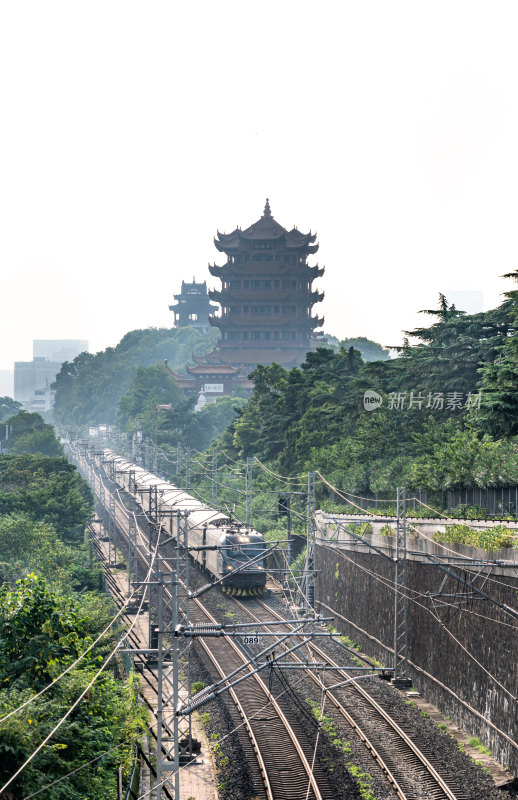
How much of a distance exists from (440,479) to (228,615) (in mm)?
11080

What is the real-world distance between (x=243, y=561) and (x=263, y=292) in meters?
101

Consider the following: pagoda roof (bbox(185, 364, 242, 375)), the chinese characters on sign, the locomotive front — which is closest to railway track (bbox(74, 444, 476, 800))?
the locomotive front

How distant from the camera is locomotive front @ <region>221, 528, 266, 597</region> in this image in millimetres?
45125

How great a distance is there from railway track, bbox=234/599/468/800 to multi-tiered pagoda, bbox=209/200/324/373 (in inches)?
4337

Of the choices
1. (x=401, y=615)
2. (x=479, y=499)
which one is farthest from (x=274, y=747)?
(x=479, y=499)

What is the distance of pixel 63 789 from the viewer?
18719 mm

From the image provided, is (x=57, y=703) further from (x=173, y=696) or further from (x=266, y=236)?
(x=266, y=236)

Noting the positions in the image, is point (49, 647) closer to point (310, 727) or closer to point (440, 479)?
point (310, 727)

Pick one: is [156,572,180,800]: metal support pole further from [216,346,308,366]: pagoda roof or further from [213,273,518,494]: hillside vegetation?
[216,346,308,366]: pagoda roof

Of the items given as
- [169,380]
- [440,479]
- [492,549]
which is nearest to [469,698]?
[492,549]

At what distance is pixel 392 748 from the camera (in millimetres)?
26688

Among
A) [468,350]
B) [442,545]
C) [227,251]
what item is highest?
[227,251]

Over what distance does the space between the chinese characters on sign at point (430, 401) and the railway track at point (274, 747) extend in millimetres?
22107

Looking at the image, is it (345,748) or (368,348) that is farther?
(368,348)
